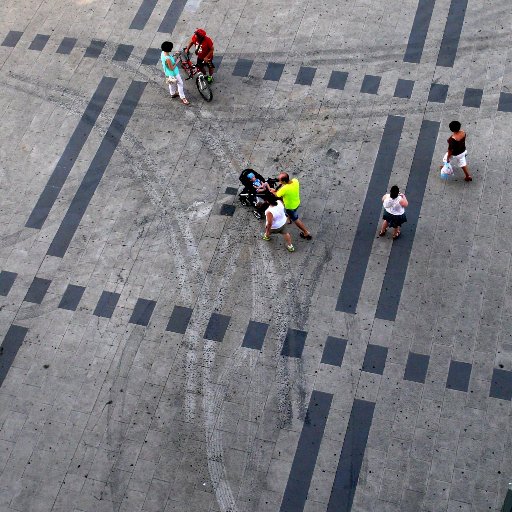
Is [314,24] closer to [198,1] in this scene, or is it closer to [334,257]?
[198,1]

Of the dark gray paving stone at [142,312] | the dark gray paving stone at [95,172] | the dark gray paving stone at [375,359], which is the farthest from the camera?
the dark gray paving stone at [95,172]

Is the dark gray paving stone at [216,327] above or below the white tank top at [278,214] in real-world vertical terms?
below

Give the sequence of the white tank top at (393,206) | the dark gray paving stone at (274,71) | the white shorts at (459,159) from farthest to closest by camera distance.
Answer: the dark gray paving stone at (274,71) < the white shorts at (459,159) < the white tank top at (393,206)

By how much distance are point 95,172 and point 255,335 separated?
5623 millimetres

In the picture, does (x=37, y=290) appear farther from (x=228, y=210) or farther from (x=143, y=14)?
(x=143, y=14)

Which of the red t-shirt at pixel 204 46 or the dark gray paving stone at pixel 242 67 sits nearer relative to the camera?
the red t-shirt at pixel 204 46

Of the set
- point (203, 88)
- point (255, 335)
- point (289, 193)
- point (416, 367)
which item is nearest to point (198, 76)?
point (203, 88)

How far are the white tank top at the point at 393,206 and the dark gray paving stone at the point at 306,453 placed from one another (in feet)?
12.2

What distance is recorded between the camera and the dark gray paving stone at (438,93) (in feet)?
62.6

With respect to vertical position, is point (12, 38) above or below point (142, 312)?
above

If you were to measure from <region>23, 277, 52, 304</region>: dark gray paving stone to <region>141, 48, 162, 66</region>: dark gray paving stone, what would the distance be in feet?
20.9

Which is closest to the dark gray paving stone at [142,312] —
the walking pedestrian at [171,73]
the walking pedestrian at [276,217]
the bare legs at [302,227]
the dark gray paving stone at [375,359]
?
the walking pedestrian at [276,217]

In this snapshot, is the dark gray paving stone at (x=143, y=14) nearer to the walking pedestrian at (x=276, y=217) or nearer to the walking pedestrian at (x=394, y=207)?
the walking pedestrian at (x=276, y=217)

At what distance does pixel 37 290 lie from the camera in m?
17.5
